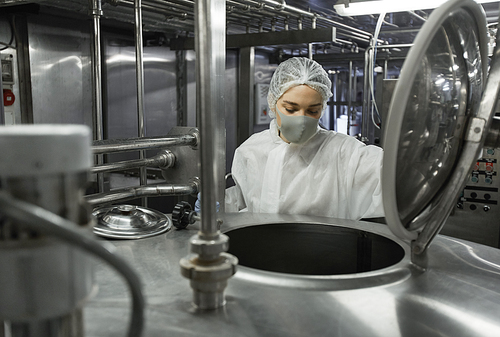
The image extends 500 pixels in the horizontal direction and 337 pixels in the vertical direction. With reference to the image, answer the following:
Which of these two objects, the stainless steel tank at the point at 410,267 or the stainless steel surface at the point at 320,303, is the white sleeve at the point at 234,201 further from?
the stainless steel surface at the point at 320,303

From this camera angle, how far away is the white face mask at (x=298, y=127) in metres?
1.70

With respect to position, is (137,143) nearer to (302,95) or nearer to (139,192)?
(139,192)

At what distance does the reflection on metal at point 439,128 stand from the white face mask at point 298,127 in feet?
2.76

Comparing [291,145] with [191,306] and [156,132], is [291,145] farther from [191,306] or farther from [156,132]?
[156,132]

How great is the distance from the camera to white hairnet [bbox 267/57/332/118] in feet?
5.78

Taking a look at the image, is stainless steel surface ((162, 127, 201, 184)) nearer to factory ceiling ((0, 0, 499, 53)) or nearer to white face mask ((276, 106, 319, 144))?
white face mask ((276, 106, 319, 144))

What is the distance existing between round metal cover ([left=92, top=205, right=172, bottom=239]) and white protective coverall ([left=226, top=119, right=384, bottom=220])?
700 mm

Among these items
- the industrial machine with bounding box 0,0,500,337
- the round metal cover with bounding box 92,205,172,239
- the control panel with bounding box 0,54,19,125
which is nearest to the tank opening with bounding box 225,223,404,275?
the industrial machine with bounding box 0,0,500,337

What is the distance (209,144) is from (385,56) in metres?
3.57

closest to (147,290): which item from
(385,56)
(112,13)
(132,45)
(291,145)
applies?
(291,145)

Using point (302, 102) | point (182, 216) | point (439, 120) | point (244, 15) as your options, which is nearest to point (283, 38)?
point (244, 15)

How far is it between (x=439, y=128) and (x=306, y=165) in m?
0.96

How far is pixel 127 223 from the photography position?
1032 mm

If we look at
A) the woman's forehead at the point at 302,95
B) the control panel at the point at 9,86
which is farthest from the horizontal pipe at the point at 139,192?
the control panel at the point at 9,86
